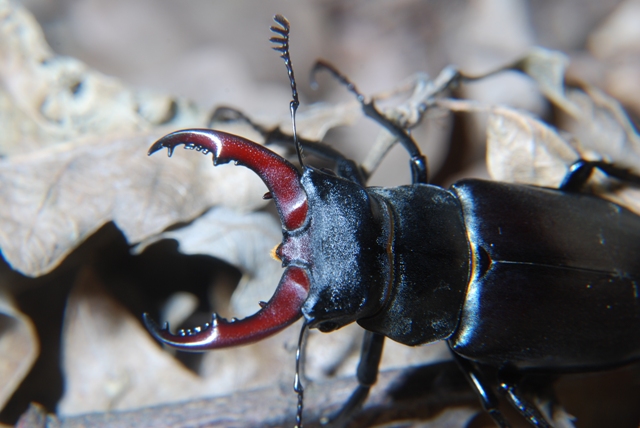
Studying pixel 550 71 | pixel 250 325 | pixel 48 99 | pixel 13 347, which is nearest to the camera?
pixel 250 325

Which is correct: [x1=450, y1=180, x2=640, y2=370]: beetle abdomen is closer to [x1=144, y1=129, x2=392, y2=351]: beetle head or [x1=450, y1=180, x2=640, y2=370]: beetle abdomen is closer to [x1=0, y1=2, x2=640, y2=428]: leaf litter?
[x1=0, y1=2, x2=640, y2=428]: leaf litter

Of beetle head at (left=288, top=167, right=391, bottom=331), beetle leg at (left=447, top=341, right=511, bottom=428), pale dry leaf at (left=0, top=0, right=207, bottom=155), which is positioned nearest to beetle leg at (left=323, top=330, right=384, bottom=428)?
beetle leg at (left=447, top=341, right=511, bottom=428)

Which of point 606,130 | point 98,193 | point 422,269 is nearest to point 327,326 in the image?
point 422,269

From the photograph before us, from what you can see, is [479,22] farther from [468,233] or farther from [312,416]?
[312,416]

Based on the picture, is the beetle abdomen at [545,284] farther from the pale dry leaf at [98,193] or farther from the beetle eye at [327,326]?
the pale dry leaf at [98,193]

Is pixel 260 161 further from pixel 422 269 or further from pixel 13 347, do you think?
pixel 13 347

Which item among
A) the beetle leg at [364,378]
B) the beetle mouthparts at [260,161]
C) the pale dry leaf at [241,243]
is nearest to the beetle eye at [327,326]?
the beetle mouthparts at [260,161]

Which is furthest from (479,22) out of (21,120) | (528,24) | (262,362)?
(21,120)
